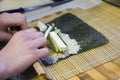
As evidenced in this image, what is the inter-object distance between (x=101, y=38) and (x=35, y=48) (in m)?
0.19

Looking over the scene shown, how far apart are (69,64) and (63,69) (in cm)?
2

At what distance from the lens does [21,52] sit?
44 centimetres

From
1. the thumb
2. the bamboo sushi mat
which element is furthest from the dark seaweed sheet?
the thumb

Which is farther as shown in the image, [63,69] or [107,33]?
[107,33]

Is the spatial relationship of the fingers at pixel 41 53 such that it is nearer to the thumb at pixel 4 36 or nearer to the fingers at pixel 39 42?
the fingers at pixel 39 42

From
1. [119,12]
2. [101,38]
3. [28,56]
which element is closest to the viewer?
[28,56]

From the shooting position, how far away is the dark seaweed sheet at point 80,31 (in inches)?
21.3

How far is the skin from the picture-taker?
416 mm

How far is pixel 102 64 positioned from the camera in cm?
49

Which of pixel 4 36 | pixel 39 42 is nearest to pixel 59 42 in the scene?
pixel 39 42

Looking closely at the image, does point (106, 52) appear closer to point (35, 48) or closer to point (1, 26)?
point (35, 48)

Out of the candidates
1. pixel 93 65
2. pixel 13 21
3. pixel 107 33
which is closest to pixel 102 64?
pixel 93 65

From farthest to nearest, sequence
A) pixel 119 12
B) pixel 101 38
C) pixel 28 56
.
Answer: pixel 119 12
pixel 101 38
pixel 28 56

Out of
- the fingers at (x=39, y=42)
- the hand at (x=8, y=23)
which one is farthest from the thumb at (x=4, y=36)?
the fingers at (x=39, y=42)
